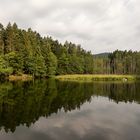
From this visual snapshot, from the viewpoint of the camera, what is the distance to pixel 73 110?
1193 inches

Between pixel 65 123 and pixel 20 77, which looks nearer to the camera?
pixel 65 123

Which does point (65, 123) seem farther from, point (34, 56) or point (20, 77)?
point (34, 56)

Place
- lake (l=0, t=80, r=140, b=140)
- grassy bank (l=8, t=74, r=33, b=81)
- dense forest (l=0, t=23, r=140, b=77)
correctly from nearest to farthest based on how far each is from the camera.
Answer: lake (l=0, t=80, r=140, b=140) → grassy bank (l=8, t=74, r=33, b=81) → dense forest (l=0, t=23, r=140, b=77)

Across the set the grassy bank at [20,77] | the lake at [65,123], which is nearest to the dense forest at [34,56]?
the grassy bank at [20,77]

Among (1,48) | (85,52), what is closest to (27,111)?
(1,48)

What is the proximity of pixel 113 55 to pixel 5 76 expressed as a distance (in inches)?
4475

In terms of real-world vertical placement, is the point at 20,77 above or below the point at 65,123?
above

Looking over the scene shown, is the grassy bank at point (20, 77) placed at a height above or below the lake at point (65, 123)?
above

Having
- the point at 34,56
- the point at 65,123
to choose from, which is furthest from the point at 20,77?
the point at 65,123

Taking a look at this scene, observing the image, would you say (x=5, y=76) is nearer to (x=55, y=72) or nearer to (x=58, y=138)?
(x=55, y=72)

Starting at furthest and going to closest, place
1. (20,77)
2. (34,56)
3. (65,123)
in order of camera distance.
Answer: (34,56)
(20,77)
(65,123)

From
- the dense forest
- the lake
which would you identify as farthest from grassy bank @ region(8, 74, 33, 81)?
the lake

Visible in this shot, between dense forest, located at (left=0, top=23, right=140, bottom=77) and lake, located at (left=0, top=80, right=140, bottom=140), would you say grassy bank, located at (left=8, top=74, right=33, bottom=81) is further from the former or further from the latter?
lake, located at (left=0, top=80, right=140, bottom=140)

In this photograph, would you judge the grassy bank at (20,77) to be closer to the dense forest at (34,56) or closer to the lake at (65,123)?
the dense forest at (34,56)
